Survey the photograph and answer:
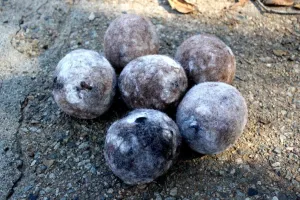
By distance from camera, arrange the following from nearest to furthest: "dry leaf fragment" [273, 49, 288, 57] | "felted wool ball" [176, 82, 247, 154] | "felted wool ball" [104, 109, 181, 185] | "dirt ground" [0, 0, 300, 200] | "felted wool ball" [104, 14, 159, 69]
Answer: "felted wool ball" [104, 109, 181, 185], "felted wool ball" [176, 82, 247, 154], "dirt ground" [0, 0, 300, 200], "felted wool ball" [104, 14, 159, 69], "dry leaf fragment" [273, 49, 288, 57]

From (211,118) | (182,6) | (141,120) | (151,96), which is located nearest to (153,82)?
(151,96)

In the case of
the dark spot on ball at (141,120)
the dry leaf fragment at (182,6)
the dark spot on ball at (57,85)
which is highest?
the dark spot on ball at (141,120)

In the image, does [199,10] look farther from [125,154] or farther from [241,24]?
[125,154]

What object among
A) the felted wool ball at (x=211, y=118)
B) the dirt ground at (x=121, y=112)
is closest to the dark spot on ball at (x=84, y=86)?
the dirt ground at (x=121, y=112)

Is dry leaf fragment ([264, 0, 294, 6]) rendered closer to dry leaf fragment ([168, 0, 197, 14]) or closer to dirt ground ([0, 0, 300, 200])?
dirt ground ([0, 0, 300, 200])

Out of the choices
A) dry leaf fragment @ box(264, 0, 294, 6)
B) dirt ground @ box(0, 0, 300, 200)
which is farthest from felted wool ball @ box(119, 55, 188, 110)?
dry leaf fragment @ box(264, 0, 294, 6)

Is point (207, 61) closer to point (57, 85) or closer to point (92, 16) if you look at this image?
point (57, 85)

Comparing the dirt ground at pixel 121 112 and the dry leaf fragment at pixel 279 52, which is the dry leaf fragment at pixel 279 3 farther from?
the dry leaf fragment at pixel 279 52
